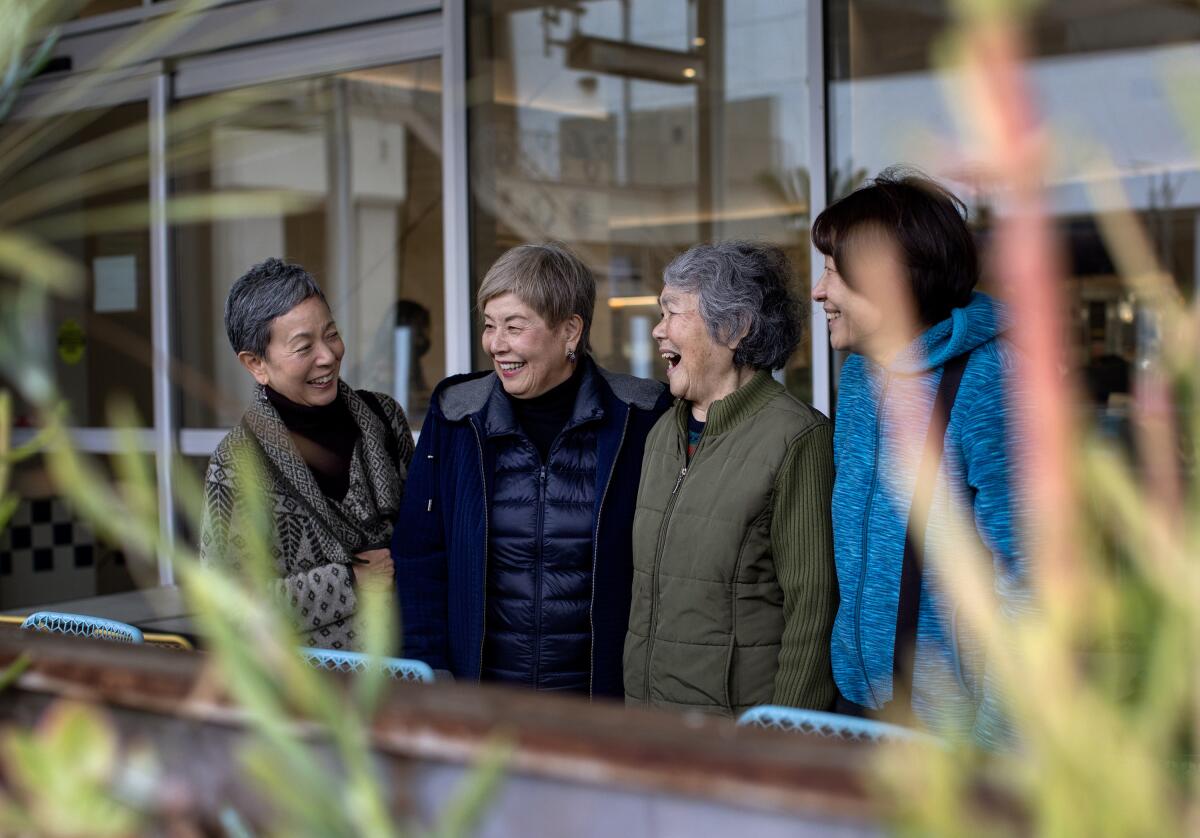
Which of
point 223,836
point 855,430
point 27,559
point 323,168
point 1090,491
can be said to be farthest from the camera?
point 323,168

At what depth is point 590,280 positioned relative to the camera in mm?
2564

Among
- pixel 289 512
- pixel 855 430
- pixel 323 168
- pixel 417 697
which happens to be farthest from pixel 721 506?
pixel 323 168

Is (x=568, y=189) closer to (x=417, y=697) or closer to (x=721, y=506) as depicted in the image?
(x=721, y=506)

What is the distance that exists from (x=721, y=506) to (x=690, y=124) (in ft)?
10.8

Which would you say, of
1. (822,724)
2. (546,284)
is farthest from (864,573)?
(546,284)

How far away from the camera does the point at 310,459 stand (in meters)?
2.49

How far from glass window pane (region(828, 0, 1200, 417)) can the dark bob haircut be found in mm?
2090

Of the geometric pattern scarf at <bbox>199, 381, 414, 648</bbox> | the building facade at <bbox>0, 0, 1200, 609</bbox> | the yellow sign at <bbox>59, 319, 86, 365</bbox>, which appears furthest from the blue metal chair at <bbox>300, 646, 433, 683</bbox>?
the yellow sign at <bbox>59, 319, 86, 365</bbox>

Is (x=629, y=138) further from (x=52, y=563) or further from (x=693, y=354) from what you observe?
(x=52, y=563)

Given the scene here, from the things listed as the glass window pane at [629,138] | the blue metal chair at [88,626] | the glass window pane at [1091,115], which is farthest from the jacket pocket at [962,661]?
the glass window pane at [629,138]

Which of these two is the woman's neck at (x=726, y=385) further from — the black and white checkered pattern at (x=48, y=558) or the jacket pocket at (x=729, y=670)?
the black and white checkered pattern at (x=48, y=558)

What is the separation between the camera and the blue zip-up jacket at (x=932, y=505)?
172 centimetres

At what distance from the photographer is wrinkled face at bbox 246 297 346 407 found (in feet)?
8.23

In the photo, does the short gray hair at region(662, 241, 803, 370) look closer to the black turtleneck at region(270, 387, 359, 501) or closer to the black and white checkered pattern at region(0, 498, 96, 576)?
the black turtleneck at region(270, 387, 359, 501)
